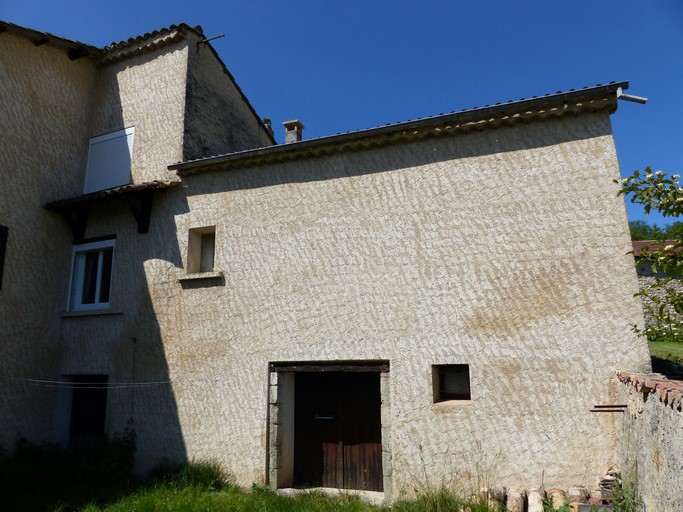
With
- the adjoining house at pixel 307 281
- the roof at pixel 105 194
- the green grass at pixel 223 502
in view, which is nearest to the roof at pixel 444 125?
the adjoining house at pixel 307 281

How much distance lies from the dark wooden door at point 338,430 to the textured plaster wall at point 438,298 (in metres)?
0.60

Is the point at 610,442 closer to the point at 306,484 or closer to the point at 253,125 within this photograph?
the point at 306,484

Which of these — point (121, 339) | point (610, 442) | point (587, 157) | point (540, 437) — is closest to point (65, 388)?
point (121, 339)

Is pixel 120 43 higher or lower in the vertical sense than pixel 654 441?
higher

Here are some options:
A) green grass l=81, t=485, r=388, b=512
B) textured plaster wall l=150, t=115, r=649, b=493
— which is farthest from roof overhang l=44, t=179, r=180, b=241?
green grass l=81, t=485, r=388, b=512

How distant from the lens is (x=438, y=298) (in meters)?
6.62

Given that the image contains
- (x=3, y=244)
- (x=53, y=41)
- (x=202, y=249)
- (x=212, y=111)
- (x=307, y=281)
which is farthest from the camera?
(x=212, y=111)

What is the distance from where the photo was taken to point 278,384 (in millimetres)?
7363

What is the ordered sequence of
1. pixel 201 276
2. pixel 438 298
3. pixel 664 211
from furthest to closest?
pixel 201 276 < pixel 438 298 < pixel 664 211

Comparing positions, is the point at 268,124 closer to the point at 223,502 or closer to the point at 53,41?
the point at 53,41

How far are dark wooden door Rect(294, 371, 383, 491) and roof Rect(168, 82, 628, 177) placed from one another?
11.3ft

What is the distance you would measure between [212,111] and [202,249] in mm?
3229

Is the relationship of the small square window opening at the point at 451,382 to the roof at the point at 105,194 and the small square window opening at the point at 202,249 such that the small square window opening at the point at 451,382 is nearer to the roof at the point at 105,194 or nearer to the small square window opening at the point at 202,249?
the small square window opening at the point at 202,249

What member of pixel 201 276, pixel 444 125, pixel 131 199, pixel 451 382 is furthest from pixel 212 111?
pixel 451 382
